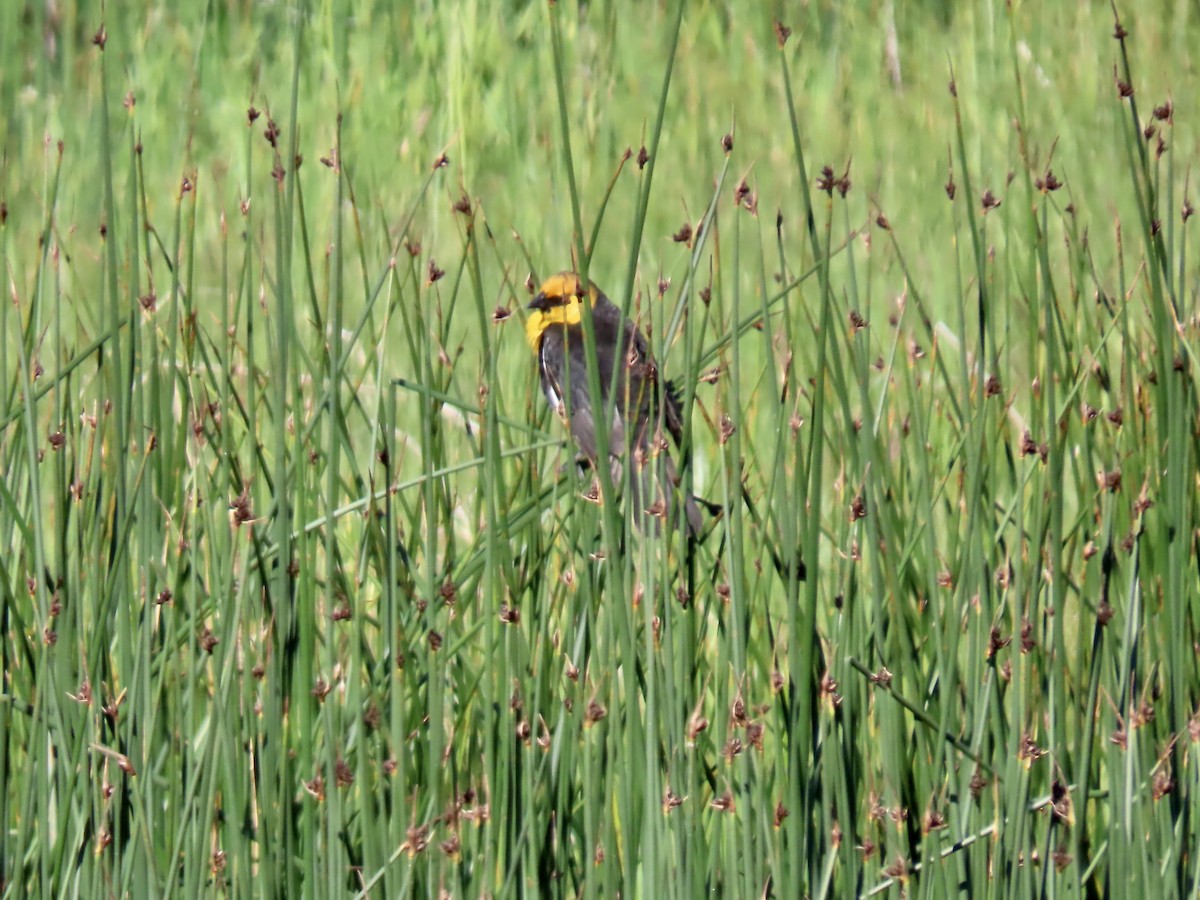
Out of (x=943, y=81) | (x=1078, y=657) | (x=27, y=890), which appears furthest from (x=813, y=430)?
(x=943, y=81)

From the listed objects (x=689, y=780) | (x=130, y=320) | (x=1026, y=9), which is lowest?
(x=689, y=780)

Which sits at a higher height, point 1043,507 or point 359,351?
point 359,351

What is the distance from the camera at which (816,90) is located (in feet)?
16.4

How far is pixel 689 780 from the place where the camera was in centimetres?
146

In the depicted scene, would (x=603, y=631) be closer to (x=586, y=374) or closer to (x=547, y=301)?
(x=586, y=374)

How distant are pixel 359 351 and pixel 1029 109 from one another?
212 cm

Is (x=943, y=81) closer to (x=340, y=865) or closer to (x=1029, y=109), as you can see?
(x=1029, y=109)

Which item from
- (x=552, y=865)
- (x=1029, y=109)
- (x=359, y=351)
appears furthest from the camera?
(x=1029, y=109)

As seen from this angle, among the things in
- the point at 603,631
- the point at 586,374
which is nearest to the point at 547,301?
the point at 586,374

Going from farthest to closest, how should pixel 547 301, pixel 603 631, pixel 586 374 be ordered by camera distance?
pixel 547 301
pixel 586 374
pixel 603 631

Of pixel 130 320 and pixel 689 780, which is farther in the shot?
pixel 130 320

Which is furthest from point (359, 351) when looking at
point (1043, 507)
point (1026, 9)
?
point (1026, 9)

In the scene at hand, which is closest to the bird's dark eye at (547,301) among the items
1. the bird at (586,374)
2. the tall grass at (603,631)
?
the bird at (586,374)

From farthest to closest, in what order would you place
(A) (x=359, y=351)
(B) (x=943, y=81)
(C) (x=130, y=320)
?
(B) (x=943, y=81) < (A) (x=359, y=351) < (C) (x=130, y=320)
